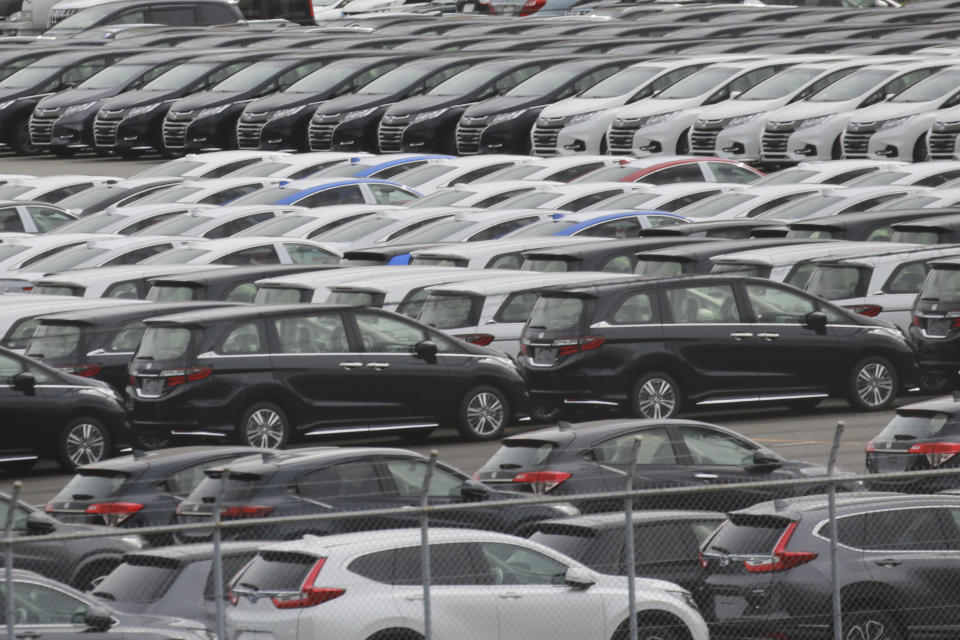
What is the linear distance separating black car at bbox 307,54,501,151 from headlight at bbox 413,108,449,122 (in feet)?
3.80

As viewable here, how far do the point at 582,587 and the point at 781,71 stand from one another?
27.6 meters

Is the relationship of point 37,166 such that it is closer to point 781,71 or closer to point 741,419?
point 781,71

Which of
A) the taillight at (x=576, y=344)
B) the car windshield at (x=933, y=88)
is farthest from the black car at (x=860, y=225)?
the car windshield at (x=933, y=88)

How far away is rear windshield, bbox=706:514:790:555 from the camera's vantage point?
12.6 meters

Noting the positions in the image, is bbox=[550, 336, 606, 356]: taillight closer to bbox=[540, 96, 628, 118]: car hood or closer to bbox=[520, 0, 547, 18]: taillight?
bbox=[540, 96, 628, 118]: car hood

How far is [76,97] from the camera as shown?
44.3 metres

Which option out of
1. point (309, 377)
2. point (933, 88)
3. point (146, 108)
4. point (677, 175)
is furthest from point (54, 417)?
point (146, 108)

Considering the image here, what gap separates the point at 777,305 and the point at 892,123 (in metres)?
14.1

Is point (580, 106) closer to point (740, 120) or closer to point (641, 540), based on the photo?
point (740, 120)

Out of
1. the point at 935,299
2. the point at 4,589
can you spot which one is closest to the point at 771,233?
the point at 935,299

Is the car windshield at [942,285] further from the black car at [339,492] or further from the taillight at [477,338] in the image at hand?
the black car at [339,492]

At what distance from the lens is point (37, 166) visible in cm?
4347

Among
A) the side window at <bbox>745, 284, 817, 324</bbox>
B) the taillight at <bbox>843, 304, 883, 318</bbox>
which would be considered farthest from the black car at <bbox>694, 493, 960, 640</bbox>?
the taillight at <bbox>843, 304, 883, 318</bbox>

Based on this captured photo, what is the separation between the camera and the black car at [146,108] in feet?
142
